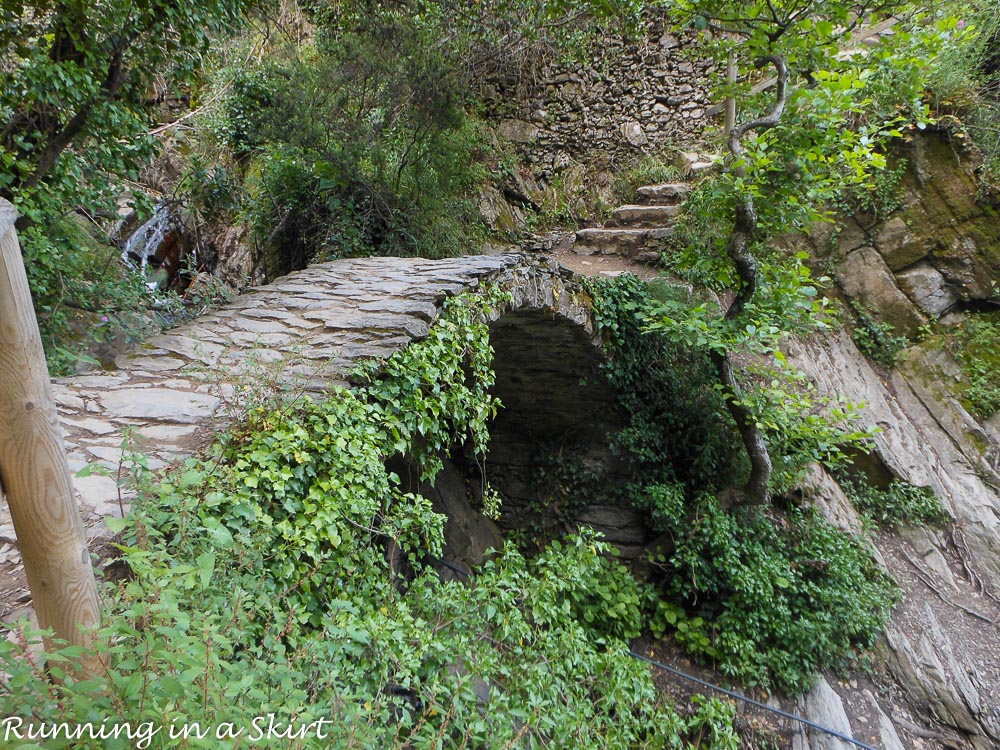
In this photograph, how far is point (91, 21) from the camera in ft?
A: 9.15

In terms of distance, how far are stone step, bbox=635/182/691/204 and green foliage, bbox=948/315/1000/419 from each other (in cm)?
379

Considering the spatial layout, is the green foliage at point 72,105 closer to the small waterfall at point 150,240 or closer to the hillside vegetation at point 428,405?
→ the hillside vegetation at point 428,405

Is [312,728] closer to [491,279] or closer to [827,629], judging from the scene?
[491,279]

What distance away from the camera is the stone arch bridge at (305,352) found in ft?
6.12

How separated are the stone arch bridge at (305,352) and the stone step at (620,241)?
7.48ft

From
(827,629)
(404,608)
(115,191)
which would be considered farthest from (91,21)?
(827,629)

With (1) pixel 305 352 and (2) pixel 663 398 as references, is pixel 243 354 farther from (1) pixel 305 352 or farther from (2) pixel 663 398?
(2) pixel 663 398

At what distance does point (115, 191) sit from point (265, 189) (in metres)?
2.15

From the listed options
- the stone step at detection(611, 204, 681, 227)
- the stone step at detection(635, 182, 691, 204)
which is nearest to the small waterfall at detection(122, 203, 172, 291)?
the stone step at detection(611, 204, 681, 227)

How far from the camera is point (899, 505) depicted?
5.43 m

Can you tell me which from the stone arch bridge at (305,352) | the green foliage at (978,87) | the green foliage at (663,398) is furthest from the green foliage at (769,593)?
the green foliage at (978,87)

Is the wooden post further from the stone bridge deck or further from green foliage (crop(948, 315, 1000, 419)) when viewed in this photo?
green foliage (crop(948, 315, 1000, 419))

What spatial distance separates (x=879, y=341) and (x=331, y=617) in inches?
286

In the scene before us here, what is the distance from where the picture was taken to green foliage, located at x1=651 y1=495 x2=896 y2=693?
429cm
